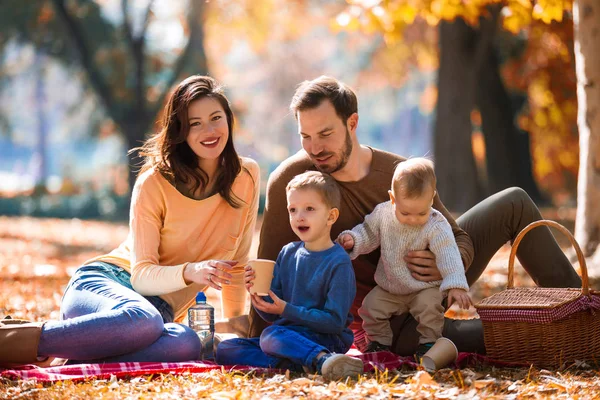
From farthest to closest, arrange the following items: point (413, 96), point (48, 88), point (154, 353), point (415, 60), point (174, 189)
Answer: point (413, 96) < point (48, 88) < point (415, 60) < point (174, 189) < point (154, 353)

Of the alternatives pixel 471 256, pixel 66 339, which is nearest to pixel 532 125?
pixel 471 256

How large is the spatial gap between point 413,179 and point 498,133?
13.4 metres

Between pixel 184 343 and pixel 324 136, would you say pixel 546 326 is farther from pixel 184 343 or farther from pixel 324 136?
pixel 184 343

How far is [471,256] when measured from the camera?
4.74 meters

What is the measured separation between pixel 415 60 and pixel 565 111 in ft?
21.2

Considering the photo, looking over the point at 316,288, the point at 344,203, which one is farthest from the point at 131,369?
the point at 344,203

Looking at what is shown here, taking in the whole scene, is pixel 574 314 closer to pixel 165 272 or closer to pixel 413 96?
pixel 165 272

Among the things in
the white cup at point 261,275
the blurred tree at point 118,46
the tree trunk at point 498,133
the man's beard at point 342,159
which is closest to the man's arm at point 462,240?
the man's beard at point 342,159

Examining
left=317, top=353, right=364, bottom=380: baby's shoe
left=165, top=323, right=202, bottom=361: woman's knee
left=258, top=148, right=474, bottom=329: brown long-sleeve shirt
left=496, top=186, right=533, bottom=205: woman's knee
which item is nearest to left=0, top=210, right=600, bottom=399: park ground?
left=317, top=353, right=364, bottom=380: baby's shoe

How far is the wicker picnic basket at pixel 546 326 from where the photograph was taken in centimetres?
419

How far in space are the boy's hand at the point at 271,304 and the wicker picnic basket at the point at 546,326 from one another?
1038 mm

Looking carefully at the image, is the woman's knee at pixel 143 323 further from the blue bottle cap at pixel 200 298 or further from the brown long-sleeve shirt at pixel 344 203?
the brown long-sleeve shirt at pixel 344 203

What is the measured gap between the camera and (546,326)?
4.19 meters

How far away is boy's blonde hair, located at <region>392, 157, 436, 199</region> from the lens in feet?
14.1
